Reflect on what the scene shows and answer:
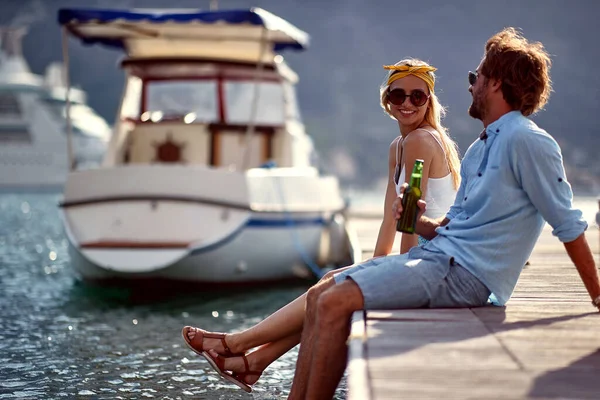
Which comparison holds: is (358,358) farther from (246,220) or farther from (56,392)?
(246,220)

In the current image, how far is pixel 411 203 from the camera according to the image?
4.13 metres

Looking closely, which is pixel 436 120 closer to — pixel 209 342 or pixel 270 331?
pixel 270 331

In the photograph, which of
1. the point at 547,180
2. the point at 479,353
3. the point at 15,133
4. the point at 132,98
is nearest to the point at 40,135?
the point at 15,133

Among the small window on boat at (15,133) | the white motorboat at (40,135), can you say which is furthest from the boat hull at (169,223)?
the small window on boat at (15,133)

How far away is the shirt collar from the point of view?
401 centimetres

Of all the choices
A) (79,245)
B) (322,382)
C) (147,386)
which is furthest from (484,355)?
(79,245)

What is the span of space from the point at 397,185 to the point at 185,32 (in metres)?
8.55

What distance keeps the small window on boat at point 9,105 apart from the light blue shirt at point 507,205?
10195 cm

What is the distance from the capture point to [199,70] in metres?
13.5

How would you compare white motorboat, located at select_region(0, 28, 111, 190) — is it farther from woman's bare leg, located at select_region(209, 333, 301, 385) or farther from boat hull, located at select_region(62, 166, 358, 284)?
woman's bare leg, located at select_region(209, 333, 301, 385)

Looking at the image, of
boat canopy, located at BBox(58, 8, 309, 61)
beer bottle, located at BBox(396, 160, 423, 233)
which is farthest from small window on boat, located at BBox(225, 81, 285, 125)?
beer bottle, located at BBox(396, 160, 423, 233)

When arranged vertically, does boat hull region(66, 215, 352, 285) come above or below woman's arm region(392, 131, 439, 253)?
below

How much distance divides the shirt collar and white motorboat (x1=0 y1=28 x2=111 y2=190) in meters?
93.9

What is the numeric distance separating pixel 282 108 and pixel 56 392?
28.5 ft
